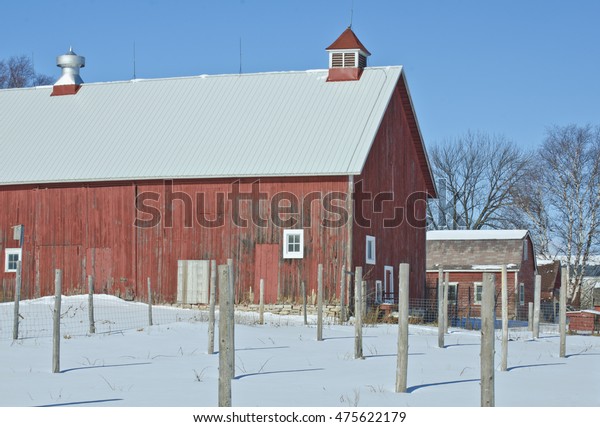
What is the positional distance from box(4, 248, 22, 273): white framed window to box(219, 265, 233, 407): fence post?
22885 mm

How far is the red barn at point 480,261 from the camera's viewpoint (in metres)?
49.3

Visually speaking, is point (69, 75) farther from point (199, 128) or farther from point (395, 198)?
point (395, 198)

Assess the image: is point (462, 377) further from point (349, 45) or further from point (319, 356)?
point (349, 45)

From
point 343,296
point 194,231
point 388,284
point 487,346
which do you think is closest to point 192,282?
point 194,231

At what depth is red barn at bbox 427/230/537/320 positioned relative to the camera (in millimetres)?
49281

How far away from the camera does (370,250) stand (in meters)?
33.7

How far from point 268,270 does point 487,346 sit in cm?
1909

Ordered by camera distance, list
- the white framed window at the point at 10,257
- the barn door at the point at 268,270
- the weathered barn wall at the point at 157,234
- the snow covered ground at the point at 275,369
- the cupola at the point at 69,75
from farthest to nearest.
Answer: the cupola at the point at 69,75 → the white framed window at the point at 10,257 → the barn door at the point at 268,270 → the weathered barn wall at the point at 157,234 → the snow covered ground at the point at 275,369

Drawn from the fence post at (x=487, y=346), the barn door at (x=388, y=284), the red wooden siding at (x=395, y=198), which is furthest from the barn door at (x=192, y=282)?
the fence post at (x=487, y=346)

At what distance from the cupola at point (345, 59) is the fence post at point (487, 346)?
21715 mm

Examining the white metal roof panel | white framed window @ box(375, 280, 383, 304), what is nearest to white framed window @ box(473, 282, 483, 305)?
the white metal roof panel

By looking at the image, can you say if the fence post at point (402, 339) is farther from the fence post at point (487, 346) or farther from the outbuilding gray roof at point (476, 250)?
the outbuilding gray roof at point (476, 250)

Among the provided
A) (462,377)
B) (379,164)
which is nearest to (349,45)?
(379,164)
